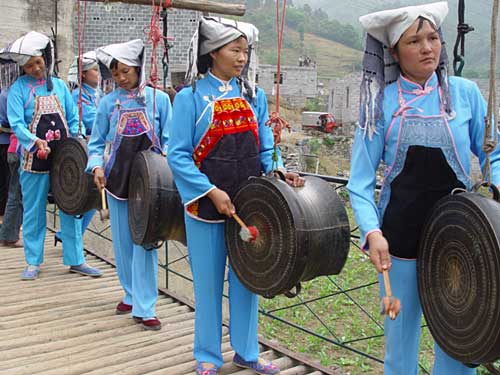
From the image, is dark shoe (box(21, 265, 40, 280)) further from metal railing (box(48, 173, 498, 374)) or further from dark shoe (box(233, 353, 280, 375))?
dark shoe (box(233, 353, 280, 375))

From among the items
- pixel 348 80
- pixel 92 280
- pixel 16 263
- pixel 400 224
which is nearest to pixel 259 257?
pixel 400 224

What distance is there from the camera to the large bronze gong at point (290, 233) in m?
2.49

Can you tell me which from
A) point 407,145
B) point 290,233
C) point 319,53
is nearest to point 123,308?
point 290,233

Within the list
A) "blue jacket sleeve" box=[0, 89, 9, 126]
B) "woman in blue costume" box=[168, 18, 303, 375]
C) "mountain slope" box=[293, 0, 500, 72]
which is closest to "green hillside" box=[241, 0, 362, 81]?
"mountain slope" box=[293, 0, 500, 72]

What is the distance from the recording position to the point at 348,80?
42844 mm

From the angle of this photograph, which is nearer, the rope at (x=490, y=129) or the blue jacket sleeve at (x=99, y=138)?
the rope at (x=490, y=129)

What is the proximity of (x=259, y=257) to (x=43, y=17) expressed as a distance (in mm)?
Result: 8570

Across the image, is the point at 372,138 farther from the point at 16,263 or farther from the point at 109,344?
the point at 16,263

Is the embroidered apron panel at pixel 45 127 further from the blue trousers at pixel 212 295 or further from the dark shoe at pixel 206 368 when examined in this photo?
the dark shoe at pixel 206 368

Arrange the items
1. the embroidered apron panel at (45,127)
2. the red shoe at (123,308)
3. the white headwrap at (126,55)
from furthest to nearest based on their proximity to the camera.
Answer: the embroidered apron panel at (45,127)
the red shoe at (123,308)
the white headwrap at (126,55)

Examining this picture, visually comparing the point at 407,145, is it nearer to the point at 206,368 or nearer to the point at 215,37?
the point at 215,37

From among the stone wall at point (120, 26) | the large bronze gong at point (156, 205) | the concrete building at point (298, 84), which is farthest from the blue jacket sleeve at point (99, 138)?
the concrete building at point (298, 84)

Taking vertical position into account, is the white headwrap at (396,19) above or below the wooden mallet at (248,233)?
above

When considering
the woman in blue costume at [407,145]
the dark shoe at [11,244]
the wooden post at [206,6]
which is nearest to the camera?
the woman in blue costume at [407,145]
